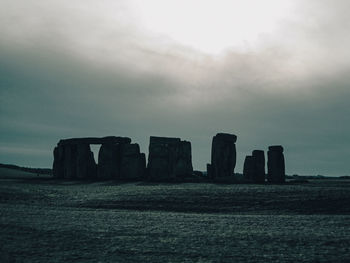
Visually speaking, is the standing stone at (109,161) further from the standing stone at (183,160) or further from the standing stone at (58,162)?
the standing stone at (58,162)

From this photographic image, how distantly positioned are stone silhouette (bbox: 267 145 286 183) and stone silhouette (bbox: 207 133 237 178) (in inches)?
89.7

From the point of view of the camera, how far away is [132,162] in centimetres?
2908

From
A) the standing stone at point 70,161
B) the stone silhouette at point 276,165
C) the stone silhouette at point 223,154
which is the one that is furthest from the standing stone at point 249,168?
the standing stone at point 70,161

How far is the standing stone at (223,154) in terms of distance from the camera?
28234 mm

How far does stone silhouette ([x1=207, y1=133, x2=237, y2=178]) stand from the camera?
28234mm

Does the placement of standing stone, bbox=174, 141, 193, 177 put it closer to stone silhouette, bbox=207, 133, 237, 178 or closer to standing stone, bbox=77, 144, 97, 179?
stone silhouette, bbox=207, 133, 237, 178

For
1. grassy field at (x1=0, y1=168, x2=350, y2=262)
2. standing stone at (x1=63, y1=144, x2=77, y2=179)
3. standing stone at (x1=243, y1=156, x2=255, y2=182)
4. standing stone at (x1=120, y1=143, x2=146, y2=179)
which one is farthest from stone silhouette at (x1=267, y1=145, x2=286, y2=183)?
standing stone at (x1=63, y1=144, x2=77, y2=179)

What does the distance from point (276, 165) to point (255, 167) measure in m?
1.37

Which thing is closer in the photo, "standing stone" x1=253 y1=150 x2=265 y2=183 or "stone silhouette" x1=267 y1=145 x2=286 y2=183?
"stone silhouette" x1=267 y1=145 x2=286 y2=183

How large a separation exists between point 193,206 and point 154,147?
1444cm

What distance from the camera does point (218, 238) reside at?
8195 millimetres

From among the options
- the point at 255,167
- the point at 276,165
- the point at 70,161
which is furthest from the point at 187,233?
the point at 70,161

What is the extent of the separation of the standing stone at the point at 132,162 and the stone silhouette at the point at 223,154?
4322 mm

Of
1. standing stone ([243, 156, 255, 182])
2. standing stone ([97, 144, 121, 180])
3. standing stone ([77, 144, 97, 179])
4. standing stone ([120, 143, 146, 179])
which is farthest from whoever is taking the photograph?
standing stone ([77, 144, 97, 179])
